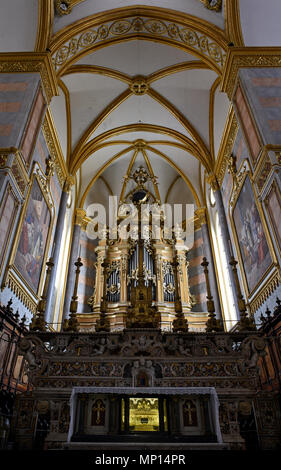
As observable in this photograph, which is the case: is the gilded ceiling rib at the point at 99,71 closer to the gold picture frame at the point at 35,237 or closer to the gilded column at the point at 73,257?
the gold picture frame at the point at 35,237

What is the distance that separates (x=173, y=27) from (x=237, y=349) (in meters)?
10.6

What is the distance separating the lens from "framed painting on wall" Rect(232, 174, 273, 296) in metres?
8.29

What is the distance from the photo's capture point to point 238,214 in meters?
10.6

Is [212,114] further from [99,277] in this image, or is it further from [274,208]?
[99,277]

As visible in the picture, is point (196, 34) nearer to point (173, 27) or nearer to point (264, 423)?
point (173, 27)

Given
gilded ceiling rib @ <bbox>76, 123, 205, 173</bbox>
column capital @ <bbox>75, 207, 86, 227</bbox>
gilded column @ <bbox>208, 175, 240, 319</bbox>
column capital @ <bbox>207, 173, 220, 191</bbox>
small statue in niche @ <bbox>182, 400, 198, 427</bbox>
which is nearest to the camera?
small statue in niche @ <bbox>182, 400, 198, 427</bbox>

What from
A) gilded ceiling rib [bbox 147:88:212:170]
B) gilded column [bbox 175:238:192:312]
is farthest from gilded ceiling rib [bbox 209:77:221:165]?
gilded column [bbox 175:238:192:312]

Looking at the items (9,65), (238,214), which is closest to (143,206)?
(238,214)

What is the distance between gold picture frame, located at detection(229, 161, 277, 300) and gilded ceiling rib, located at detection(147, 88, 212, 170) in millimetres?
3247

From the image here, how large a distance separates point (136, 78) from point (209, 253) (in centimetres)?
771

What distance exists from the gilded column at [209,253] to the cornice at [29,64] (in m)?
8.66

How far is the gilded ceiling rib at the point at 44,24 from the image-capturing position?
963 cm

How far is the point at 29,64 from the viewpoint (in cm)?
931

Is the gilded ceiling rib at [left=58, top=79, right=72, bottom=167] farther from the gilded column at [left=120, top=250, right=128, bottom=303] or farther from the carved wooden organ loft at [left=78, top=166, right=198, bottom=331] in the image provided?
the gilded column at [left=120, top=250, right=128, bottom=303]
